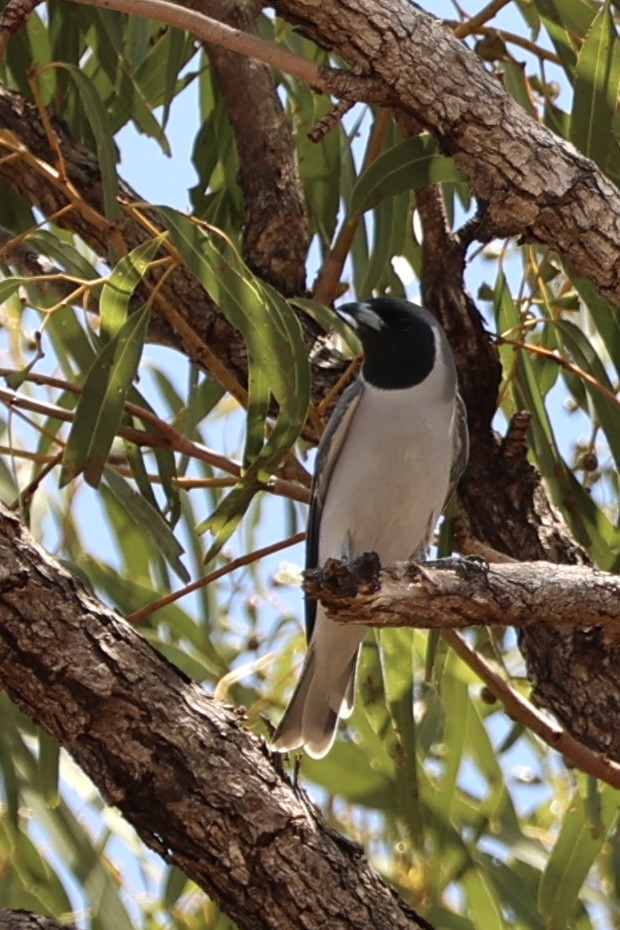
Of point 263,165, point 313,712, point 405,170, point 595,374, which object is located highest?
point 263,165

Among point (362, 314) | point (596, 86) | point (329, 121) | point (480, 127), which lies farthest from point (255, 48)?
point (362, 314)

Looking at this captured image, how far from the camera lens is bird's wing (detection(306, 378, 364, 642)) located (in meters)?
3.60

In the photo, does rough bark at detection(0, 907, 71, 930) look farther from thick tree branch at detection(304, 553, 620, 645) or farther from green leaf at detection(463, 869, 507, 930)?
green leaf at detection(463, 869, 507, 930)

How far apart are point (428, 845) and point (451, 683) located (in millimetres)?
406

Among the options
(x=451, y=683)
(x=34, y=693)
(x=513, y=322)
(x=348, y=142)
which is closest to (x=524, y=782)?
(x=451, y=683)

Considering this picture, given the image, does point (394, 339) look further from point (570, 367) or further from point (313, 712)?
point (313, 712)

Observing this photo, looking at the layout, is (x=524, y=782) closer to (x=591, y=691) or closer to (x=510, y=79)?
(x=591, y=691)

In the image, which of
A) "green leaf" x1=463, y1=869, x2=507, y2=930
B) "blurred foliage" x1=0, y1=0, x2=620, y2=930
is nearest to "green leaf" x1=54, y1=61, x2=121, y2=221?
"blurred foliage" x1=0, y1=0, x2=620, y2=930

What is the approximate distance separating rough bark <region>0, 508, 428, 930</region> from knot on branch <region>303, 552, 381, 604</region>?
429 mm

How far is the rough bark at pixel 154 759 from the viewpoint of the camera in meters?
2.53

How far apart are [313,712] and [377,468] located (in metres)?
0.57

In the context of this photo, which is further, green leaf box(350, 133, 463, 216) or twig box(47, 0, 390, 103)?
green leaf box(350, 133, 463, 216)

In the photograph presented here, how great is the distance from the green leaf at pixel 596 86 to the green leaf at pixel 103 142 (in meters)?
0.91

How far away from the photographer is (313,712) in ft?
11.2
